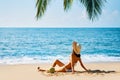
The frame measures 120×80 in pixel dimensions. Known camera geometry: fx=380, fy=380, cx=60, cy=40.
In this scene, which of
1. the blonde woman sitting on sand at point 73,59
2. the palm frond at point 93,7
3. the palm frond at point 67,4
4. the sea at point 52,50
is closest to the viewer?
the palm frond at point 93,7

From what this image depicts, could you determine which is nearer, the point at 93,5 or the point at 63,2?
the point at 93,5

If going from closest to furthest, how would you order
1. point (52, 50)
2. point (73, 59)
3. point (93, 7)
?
point (93, 7), point (73, 59), point (52, 50)

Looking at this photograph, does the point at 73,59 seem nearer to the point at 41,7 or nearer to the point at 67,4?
the point at 67,4

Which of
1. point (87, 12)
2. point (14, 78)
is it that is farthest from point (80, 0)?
point (14, 78)

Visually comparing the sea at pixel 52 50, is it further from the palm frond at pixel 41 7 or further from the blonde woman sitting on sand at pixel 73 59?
the palm frond at pixel 41 7

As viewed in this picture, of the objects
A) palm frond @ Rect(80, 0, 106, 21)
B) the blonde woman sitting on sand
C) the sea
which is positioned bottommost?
the sea

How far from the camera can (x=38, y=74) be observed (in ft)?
38.2

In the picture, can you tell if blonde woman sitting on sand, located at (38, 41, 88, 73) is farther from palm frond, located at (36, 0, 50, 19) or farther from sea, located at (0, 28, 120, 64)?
sea, located at (0, 28, 120, 64)

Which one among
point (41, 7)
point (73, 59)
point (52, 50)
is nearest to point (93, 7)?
point (41, 7)

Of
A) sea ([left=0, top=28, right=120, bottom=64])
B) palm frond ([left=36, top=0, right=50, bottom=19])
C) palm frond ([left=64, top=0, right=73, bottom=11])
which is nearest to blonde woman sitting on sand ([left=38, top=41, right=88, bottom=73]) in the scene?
palm frond ([left=64, top=0, right=73, bottom=11])

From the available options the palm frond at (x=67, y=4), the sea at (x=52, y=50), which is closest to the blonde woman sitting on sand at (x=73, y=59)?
the palm frond at (x=67, y=4)

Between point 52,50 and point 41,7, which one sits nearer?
point 41,7

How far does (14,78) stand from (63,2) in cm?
266

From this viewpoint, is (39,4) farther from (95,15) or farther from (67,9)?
(95,15)
